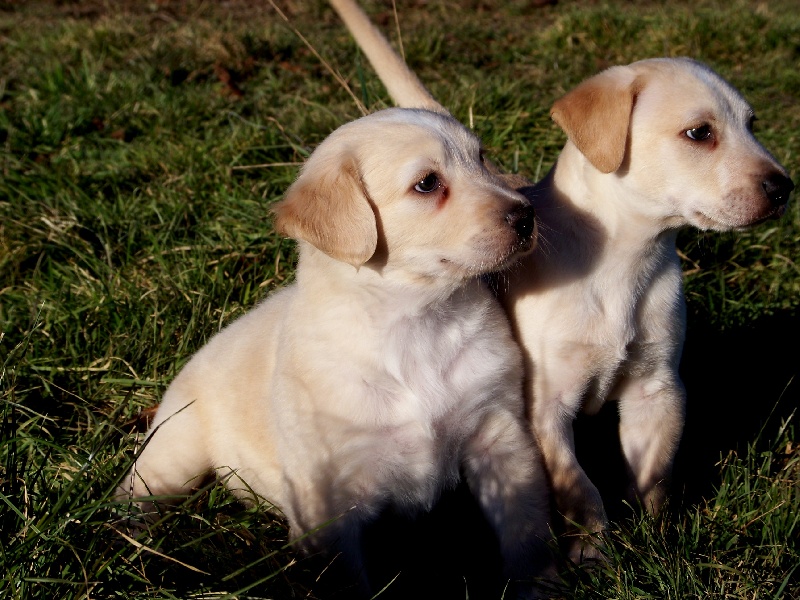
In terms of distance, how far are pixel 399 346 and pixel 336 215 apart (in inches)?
20.0

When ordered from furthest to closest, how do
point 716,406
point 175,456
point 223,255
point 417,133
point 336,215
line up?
point 223,255 → point 716,406 → point 175,456 → point 417,133 → point 336,215

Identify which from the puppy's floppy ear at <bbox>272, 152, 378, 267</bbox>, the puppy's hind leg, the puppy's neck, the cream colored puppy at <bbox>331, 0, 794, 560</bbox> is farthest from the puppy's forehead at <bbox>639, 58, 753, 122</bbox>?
the puppy's hind leg

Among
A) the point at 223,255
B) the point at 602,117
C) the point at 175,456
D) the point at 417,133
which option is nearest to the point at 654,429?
the point at 602,117

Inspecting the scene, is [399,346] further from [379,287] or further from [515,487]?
[515,487]

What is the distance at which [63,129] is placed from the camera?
5.75 meters

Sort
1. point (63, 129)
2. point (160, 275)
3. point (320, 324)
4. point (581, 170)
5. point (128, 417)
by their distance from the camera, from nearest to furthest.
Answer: point (320, 324) < point (581, 170) < point (128, 417) < point (160, 275) < point (63, 129)

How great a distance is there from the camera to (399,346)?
3.04 metres

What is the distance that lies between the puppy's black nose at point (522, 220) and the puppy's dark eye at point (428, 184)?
0.25m

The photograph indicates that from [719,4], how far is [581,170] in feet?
21.8

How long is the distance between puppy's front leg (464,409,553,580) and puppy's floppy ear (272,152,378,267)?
77cm

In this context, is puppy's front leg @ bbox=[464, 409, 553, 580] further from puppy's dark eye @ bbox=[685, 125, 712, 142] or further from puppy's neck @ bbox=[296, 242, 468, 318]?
puppy's dark eye @ bbox=[685, 125, 712, 142]

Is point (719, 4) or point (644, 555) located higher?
point (644, 555)

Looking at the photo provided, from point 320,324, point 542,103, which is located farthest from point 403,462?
point 542,103

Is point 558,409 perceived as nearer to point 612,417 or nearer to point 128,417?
point 612,417
